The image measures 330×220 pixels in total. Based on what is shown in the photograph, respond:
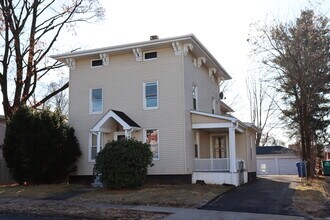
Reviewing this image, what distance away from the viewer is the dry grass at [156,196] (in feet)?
47.0

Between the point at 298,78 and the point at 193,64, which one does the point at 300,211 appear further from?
the point at 298,78

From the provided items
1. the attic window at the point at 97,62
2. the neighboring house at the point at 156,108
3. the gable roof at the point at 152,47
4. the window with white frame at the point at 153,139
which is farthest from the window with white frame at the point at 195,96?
the attic window at the point at 97,62

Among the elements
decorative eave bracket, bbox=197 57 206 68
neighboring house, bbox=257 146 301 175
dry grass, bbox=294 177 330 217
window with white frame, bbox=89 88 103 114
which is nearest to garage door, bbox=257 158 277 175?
neighboring house, bbox=257 146 301 175

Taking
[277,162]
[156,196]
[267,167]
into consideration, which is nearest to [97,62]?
[156,196]

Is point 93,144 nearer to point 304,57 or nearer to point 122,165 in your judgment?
point 122,165

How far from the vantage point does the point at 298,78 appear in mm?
26594

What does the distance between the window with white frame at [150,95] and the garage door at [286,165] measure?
2360 centimetres

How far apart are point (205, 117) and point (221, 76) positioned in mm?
8205

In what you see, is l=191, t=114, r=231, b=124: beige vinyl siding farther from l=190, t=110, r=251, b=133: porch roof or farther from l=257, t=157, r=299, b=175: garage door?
l=257, t=157, r=299, b=175: garage door

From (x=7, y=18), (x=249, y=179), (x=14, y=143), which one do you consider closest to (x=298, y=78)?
(x=249, y=179)

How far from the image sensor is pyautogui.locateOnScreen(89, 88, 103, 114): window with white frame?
74.1ft

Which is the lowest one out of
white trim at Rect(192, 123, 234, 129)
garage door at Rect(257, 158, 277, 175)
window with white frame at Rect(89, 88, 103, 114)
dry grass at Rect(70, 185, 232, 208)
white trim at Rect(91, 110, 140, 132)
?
dry grass at Rect(70, 185, 232, 208)

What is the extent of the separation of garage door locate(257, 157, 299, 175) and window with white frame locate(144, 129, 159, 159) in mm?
22764

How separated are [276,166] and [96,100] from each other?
24.5 m
